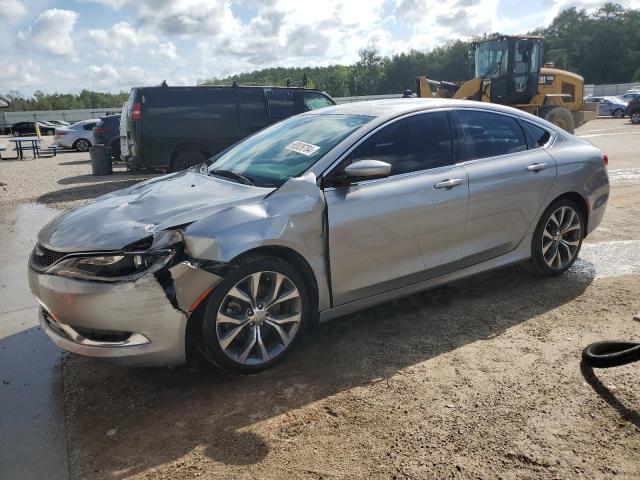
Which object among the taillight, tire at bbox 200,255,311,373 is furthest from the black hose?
the taillight

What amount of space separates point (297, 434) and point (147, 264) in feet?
3.96

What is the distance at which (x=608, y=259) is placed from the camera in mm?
5297

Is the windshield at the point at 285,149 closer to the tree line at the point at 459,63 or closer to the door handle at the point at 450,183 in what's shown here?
the door handle at the point at 450,183

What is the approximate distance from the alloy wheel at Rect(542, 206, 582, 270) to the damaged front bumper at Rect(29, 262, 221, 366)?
307 cm

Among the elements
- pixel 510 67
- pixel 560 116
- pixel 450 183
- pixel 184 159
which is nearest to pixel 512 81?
pixel 510 67

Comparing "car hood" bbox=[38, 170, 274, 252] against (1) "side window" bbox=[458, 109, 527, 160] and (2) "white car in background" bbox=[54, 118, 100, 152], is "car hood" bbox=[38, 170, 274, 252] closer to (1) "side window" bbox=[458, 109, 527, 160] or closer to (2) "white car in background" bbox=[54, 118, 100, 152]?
(1) "side window" bbox=[458, 109, 527, 160]

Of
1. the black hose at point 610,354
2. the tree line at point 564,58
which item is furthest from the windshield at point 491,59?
the tree line at point 564,58

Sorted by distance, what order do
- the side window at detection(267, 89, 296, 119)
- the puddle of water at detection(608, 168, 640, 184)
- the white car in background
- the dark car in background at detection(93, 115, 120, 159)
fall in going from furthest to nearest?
1. the white car in background
2. the dark car in background at detection(93, 115, 120, 159)
3. the side window at detection(267, 89, 296, 119)
4. the puddle of water at detection(608, 168, 640, 184)

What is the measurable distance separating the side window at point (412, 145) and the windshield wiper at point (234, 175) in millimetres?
715

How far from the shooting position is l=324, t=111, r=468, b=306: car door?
3455 millimetres

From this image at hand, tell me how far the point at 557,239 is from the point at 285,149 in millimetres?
2561

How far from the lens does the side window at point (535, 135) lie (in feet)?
15.1

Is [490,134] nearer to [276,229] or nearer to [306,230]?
[306,230]

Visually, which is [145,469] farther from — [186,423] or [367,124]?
[367,124]
